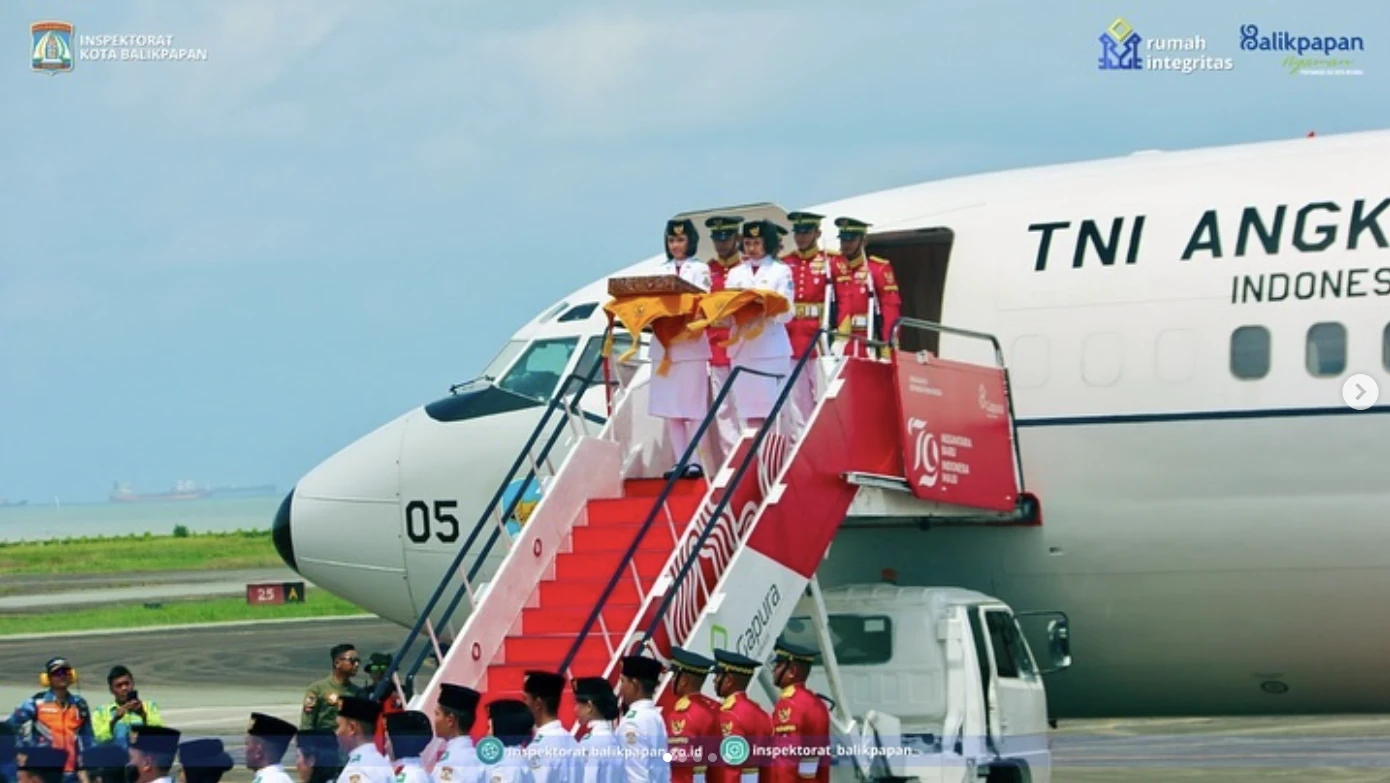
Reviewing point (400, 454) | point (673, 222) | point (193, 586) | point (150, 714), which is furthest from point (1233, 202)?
point (193, 586)

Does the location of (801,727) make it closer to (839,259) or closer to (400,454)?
(839,259)

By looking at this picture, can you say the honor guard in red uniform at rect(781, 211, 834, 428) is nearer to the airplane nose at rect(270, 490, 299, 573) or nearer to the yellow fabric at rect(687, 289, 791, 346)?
the yellow fabric at rect(687, 289, 791, 346)

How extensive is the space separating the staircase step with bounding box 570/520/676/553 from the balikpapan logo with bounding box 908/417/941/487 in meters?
2.26

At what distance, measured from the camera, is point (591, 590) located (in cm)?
1806

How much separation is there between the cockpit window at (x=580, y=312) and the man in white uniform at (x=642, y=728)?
7500 mm

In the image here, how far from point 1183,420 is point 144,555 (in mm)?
87735

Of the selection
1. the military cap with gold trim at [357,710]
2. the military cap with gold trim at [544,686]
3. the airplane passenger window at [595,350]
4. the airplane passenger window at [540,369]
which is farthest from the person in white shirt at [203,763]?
the airplane passenger window at [540,369]

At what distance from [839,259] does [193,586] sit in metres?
57.1

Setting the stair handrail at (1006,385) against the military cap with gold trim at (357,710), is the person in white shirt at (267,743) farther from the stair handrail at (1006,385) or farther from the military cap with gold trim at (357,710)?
the stair handrail at (1006,385)

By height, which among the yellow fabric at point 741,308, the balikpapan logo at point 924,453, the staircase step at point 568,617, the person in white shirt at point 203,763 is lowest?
the person in white shirt at point 203,763

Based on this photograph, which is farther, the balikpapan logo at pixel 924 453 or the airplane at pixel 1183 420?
the airplane at pixel 1183 420

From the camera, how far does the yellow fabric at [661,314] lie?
60.2 ft

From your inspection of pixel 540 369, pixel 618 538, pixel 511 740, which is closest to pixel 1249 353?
pixel 618 538

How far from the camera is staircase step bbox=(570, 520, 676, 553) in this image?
710 inches
